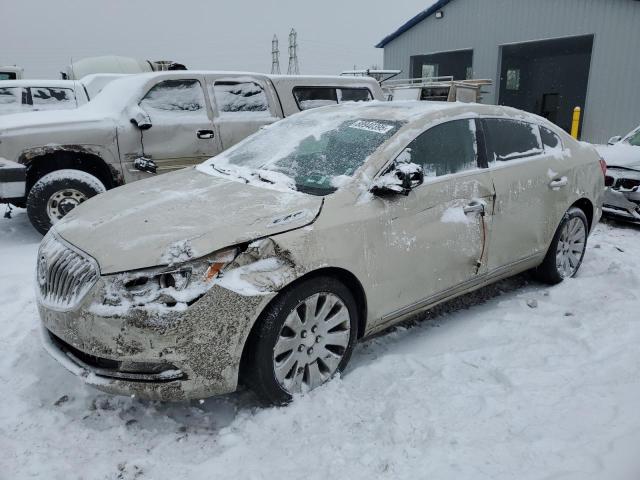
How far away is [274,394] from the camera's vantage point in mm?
2646

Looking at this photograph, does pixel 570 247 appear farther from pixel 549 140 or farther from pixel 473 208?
pixel 473 208

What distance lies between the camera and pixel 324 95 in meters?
7.27

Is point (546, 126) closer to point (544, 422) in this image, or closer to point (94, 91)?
point (544, 422)

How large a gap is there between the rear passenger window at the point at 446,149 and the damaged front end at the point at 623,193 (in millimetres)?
3849

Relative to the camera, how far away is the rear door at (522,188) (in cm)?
372

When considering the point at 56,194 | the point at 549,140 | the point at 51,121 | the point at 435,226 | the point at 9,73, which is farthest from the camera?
the point at 9,73

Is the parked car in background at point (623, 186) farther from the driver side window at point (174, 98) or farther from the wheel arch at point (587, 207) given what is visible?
the driver side window at point (174, 98)

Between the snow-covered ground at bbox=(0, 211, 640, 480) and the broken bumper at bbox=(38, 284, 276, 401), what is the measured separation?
303mm

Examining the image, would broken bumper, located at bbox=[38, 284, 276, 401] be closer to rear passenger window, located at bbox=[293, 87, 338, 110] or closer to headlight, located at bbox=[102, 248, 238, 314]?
headlight, located at bbox=[102, 248, 238, 314]

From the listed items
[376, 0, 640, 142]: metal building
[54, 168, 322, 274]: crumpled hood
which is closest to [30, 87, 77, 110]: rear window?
[54, 168, 322, 274]: crumpled hood

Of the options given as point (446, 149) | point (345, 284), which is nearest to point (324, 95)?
point (446, 149)

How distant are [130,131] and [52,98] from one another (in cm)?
424

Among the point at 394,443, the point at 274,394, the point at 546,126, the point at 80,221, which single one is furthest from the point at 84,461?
the point at 546,126

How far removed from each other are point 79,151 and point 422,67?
58.8 feet
